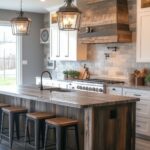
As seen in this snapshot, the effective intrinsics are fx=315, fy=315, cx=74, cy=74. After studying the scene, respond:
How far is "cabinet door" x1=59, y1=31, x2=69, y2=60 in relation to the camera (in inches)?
313

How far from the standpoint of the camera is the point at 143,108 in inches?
223

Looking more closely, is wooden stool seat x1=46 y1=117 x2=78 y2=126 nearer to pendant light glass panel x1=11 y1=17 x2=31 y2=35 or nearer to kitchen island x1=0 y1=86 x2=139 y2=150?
kitchen island x1=0 y1=86 x2=139 y2=150

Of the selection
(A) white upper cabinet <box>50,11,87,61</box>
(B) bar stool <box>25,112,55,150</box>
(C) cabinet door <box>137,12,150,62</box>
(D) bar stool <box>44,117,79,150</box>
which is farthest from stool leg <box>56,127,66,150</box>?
(A) white upper cabinet <box>50,11,87,61</box>

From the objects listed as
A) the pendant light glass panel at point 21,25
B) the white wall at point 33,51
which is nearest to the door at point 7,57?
the white wall at point 33,51

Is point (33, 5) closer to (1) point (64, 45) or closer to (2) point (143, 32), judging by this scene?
(1) point (64, 45)

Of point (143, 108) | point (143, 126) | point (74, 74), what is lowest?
point (143, 126)

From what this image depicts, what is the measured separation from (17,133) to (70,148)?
3.78ft

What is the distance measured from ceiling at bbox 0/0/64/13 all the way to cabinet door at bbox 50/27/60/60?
0.62 meters

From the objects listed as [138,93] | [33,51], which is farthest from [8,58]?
[138,93]

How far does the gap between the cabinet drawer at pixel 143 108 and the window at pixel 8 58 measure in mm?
4528

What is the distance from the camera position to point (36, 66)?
376 inches

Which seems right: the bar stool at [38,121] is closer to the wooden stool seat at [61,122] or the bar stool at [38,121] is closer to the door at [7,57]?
the wooden stool seat at [61,122]

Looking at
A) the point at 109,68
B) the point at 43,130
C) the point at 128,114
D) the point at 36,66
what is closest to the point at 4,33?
the point at 36,66

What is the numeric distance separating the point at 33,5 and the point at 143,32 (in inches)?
133
